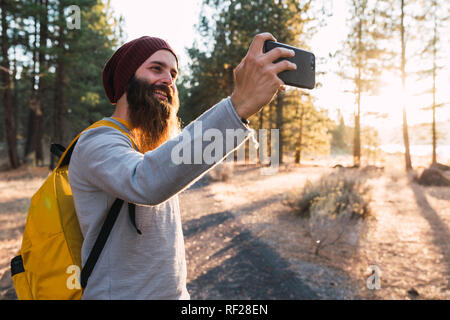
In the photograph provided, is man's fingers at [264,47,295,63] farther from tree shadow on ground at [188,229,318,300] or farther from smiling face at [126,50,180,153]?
tree shadow on ground at [188,229,318,300]

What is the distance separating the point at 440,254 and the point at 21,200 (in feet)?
34.6

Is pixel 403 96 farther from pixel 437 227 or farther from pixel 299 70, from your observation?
pixel 299 70

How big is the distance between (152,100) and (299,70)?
0.64 m

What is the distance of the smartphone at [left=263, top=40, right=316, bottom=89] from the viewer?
0.85 meters

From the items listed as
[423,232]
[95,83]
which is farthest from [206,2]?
[423,232]

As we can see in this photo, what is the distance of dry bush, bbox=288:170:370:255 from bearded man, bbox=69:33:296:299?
3930 millimetres

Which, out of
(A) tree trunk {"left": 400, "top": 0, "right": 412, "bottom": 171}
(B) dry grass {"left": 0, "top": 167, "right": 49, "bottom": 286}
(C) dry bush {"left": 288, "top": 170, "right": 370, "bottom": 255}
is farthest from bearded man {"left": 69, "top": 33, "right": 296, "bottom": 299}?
(A) tree trunk {"left": 400, "top": 0, "right": 412, "bottom": 171}

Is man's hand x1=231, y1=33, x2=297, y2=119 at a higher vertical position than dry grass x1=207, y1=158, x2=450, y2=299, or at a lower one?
higher

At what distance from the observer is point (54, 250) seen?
3.48ft

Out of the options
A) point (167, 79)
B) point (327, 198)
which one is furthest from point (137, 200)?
point (327, 198)

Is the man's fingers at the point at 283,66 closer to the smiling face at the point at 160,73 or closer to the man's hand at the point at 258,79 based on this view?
the man's hand at the point at 258,79

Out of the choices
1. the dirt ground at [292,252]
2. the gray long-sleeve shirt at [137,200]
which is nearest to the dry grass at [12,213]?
the dirt ground at [292,252]

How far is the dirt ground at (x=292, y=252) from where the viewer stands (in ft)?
11.9

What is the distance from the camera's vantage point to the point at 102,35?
1967 cm
